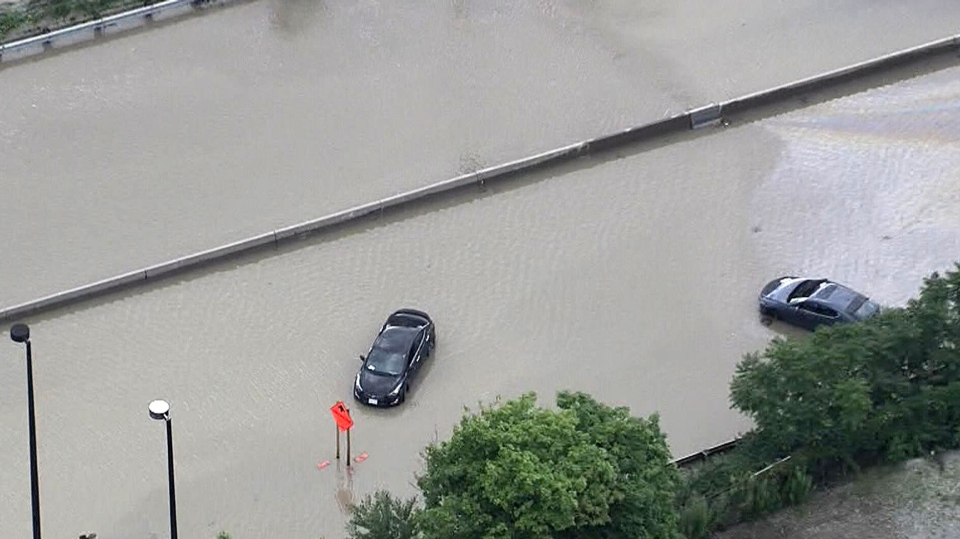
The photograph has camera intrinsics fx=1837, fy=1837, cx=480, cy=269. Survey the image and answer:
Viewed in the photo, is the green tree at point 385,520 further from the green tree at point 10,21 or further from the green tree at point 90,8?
the green tree at point 10,21

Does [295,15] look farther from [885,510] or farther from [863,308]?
[885,510]

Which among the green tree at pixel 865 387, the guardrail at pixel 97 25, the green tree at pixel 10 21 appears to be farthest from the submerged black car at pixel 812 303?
the green tree at pixel 10 21

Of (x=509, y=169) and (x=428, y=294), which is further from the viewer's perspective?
(x=509, y=169)

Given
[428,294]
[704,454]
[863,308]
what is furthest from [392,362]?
[863,308]

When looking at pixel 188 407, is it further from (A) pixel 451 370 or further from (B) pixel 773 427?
(B) pixel 773 427

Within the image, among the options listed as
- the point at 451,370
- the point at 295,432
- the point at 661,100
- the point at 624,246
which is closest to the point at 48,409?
the point at 295,432

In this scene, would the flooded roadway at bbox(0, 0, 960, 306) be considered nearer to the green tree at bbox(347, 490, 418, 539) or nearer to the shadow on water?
the shadow on water
